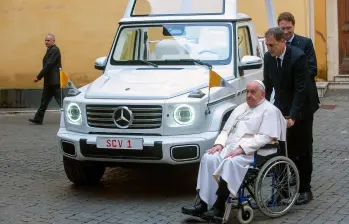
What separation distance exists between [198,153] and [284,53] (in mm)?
1354

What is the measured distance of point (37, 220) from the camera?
7.56 meters

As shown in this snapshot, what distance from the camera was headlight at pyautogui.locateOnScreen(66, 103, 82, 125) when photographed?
8.48 m

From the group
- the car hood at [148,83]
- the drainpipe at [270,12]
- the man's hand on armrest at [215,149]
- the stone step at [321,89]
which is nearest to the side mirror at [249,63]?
the car hood at [148,83]

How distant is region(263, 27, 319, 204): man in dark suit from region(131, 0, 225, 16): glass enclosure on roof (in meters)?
1.90

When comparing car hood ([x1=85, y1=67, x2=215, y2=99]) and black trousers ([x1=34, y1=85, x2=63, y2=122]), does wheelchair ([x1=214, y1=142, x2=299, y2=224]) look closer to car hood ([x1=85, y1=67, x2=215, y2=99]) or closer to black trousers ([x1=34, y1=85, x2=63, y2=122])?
car hood ([x1=85, y1=67, x2=215, y2=99])

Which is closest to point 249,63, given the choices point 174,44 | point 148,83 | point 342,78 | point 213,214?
point 174,44

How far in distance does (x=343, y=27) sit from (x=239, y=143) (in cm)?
1106

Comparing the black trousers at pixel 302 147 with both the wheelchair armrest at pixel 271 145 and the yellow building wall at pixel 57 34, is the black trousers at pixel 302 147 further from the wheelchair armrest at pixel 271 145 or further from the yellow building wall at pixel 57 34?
the yellow building wall at pixel 57 34


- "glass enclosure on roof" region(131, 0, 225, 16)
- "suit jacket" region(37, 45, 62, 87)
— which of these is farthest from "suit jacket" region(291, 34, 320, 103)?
"suit jacket" region(37, 45, 62, 87)

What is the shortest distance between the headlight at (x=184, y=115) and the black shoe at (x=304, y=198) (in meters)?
1.36

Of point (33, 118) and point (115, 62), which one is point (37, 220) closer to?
point (115, 62)

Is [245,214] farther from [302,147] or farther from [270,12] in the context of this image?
[270,12]

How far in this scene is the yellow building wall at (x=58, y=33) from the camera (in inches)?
675

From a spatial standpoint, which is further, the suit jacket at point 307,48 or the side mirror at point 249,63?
the side mirror at point 249,63
